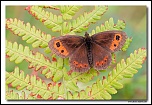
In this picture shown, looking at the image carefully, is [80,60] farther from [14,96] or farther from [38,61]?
[14,96]

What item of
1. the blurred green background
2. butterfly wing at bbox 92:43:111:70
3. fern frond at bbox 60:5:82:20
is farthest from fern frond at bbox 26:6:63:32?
butterfly wing at bbox 92:43:111:70

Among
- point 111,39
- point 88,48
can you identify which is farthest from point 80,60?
point 111,39

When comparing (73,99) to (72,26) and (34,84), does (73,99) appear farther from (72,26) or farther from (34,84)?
(72,26)

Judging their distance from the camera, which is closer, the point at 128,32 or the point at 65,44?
the point at 65,44

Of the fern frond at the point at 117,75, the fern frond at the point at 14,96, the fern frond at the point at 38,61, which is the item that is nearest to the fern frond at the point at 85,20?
the fern frond at the point at 38,61

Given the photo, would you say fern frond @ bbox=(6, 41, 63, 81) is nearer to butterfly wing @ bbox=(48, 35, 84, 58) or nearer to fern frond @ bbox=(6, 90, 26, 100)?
butterfly wing @ bbox=(48, 35, 84, 58)

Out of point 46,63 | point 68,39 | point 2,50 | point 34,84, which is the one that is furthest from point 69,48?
point 2,50

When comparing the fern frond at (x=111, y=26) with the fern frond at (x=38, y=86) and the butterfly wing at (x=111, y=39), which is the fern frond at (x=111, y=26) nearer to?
the butterfly wing at (x=111, y=39)
